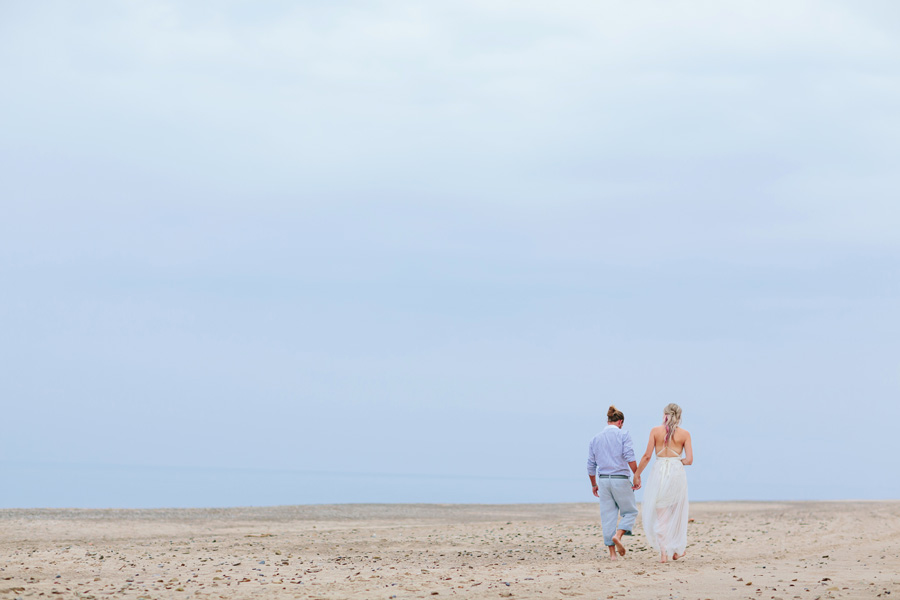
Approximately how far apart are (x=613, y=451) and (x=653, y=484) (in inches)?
30.6

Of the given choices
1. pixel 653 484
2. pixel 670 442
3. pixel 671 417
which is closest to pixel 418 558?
pixel 653 484

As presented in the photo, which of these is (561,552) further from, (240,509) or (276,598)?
(240,509)

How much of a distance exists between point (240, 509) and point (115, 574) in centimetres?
1483

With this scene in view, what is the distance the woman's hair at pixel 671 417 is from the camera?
14.0 meters

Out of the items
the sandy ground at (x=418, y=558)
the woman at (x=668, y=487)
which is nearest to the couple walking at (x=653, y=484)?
the woman at (x=668, y=487)

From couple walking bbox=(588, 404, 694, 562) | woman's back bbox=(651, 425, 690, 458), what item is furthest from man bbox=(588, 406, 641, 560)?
woman's back bbox=(651, 425, 690, 458)

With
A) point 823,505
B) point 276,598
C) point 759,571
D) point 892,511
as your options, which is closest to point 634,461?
point 759,571

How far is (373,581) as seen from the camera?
1173 cm

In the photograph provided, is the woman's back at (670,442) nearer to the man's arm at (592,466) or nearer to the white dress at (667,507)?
the white dress at (667,507)

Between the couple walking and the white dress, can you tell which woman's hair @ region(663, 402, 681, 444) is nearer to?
the couple walking

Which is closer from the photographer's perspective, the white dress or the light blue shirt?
the white dress

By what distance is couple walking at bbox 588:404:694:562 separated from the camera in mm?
14047

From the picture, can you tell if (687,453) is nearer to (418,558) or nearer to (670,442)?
(670,442)

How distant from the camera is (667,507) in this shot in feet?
46.1
